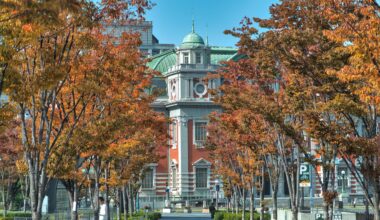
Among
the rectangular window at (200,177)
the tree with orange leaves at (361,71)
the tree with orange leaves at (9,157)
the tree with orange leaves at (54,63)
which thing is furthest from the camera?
the rectangular window at (200,177)

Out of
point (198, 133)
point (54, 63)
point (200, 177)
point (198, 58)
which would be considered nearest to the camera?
point (54, 63)

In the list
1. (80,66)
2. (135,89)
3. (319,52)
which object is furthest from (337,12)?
(135,89)

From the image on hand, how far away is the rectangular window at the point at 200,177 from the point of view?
88750 mm

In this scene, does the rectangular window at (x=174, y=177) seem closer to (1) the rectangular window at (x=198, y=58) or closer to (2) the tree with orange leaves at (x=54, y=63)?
(1) the rectangular window at (x=198, y=58)

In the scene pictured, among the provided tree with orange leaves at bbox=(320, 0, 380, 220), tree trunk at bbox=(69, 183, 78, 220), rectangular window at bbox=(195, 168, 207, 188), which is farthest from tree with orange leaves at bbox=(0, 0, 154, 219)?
rectangular window at bbox=(195, 168, 207, 188)

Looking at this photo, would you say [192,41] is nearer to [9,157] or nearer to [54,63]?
[9,157]

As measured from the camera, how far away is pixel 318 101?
2241cm

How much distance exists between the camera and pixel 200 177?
89000mm

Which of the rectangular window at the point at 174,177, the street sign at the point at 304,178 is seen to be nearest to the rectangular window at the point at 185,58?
the rectangular window at the point at 174,177

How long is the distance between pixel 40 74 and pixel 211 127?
36.9 meters

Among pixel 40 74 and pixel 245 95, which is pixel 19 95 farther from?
pixel 245 95

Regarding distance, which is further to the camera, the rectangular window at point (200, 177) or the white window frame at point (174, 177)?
the white window frame at point (174, 177)

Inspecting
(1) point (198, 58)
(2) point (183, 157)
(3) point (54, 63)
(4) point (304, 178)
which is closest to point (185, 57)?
(1) point (198, 58)

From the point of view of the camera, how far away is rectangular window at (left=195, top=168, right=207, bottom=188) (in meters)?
88.8
